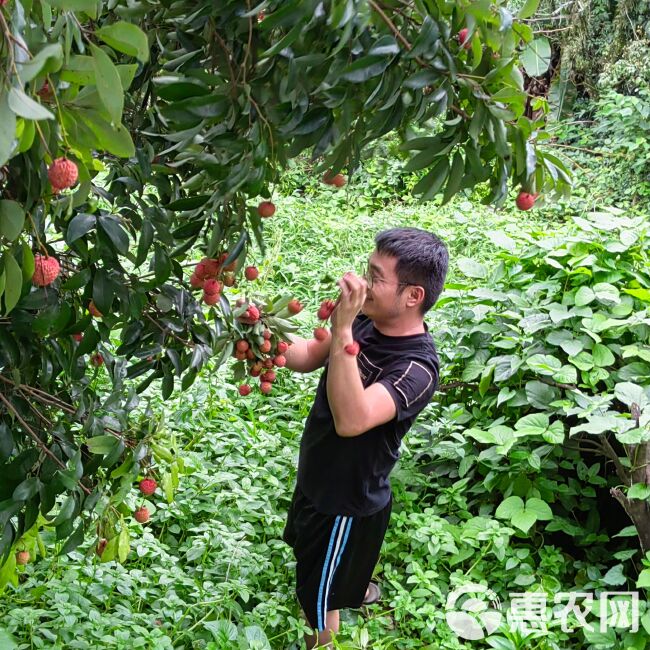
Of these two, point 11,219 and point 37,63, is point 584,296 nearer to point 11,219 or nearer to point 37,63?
point 11,219

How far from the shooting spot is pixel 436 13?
1.22 m

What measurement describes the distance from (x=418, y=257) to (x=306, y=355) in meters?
0.40

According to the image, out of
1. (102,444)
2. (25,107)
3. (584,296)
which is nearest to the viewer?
(25,107)

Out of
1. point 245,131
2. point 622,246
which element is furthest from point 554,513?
point 245,131

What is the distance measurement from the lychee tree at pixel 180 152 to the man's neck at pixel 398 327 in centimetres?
52

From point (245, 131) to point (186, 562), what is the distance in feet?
5.63

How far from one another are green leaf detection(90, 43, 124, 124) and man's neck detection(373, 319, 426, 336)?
4.59 feet

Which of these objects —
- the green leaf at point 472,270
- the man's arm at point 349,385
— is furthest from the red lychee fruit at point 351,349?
the green leaf at point 472,270

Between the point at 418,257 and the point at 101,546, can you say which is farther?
the point at 418,257

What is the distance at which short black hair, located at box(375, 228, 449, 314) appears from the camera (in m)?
2.12

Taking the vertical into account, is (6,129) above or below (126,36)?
below

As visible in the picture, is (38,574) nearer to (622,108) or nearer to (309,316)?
(309,316)

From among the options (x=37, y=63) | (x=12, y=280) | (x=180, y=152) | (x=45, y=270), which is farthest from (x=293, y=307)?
(x=37, y=63)

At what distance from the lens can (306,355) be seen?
229cm
